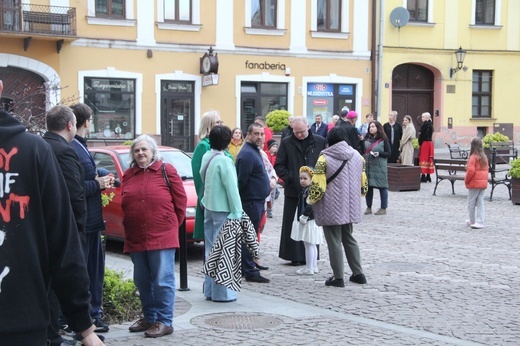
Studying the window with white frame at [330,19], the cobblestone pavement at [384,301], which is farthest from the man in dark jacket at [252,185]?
the window with white frame at [330,19]

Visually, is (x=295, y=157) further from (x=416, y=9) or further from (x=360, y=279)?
(x=416, y=9)

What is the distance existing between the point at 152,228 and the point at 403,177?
14.0 meters

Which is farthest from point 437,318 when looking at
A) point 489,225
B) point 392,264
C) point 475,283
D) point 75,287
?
point 489,225

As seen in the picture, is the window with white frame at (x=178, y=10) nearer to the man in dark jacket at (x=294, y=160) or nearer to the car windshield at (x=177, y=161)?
the car windshield at (x=177, y=161)

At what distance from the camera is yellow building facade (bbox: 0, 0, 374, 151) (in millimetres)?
25297

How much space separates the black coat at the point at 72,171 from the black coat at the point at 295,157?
4.42 m

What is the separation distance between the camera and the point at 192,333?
7.18 metres

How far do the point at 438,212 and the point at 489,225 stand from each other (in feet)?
6.77

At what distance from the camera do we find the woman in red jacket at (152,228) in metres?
7.07

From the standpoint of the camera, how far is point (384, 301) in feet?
28.2

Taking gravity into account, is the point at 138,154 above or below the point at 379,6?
below

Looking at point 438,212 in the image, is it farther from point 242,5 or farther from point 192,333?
point 242,5

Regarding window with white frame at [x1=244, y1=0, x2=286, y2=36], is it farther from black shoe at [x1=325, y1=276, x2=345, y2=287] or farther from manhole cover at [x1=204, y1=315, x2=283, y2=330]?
manhole cover at [x1=204, y1=315, x2=283, y2=330]

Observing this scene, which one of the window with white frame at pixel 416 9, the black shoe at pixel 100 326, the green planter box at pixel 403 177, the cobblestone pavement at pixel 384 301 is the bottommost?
the cobblestone pavement at pixel 384 301
